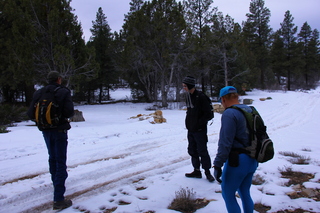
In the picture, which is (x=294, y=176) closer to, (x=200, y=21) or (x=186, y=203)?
(x=186, y=203)

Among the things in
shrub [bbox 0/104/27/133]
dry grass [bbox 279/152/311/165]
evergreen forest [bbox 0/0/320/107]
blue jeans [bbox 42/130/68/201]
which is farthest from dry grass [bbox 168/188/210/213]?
evergreen forest [bbox 0/0/320/107]

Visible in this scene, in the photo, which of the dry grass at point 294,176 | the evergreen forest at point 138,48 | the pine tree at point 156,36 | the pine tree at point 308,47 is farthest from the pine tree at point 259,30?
the dry grass at point 294,176

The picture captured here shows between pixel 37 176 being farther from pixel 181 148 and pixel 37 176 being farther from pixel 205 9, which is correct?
pixel 205 9

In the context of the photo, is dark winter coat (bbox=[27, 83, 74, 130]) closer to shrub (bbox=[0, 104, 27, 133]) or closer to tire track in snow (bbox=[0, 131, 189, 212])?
tire track in snow (bbox=[0, 131, 189, 212])

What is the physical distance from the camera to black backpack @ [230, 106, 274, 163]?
238 cm

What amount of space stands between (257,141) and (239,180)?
18.6 inches

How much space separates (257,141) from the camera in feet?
7.91

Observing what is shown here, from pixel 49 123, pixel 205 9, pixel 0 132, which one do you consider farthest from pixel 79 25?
pixel 205 9

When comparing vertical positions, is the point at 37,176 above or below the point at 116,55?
below

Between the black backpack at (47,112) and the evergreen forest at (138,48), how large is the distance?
37.3ft

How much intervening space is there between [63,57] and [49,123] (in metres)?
11.9

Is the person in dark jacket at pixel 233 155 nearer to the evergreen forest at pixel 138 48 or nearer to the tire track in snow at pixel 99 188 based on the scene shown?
the tire track in snow at pixel 99 188

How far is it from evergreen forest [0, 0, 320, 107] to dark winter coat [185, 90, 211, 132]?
Result: 1166cm

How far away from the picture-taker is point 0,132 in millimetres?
8492
